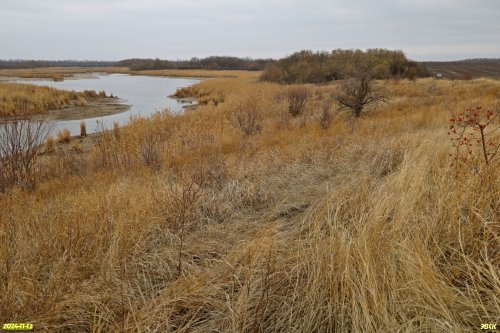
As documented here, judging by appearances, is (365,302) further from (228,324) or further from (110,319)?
(110,319)

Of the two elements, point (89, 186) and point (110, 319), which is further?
point (89, 186)

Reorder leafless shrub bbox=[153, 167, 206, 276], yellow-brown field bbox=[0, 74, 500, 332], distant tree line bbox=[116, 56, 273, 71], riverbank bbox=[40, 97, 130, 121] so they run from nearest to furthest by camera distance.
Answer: yellow-brown field bbox=[0, 74, 500, 332], leafless shrub bbox=[153, 167, 206, 276], riverbank bbox=[40, 97, 130, 121], distant tree line bbox=[116, 56, 273, 71]

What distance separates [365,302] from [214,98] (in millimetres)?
24004

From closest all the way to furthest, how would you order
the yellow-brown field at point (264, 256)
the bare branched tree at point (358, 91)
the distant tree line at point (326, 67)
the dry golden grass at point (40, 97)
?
the yellow-brown field at point (264, 256) → the bare branched tree at point (358, 91) → the dry golden grass at point (40, 97) → the distant tree line at point (326, 67)

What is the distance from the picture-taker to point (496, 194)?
2.51 meters

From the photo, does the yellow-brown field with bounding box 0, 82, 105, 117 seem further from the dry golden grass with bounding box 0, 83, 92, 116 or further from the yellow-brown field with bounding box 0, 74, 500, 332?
the yellow-brown field with bounding box 0, 74, 500, 332

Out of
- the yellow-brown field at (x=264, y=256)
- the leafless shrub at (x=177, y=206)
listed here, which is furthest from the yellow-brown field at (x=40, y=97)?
the yellow-brown field at (x=264, y=256)

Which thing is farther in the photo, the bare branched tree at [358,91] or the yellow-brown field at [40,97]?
the yellow-brown field at [40,97]

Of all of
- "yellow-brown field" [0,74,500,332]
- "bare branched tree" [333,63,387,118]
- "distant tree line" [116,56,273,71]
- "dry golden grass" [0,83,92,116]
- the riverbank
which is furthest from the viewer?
"distant tree line" [116,56,273,71]

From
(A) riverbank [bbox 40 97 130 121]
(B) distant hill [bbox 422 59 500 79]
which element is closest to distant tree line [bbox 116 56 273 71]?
(B) distant hill [bbox 422 59 500 79]

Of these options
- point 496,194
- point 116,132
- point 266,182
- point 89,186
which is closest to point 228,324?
point 496,194

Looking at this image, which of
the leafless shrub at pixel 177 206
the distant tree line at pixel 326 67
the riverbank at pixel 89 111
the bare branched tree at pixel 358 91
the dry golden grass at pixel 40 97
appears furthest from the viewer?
the distant tree line at pixel 326 67

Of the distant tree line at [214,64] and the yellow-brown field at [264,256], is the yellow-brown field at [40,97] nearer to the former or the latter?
the yellow-brown field at [264,256]

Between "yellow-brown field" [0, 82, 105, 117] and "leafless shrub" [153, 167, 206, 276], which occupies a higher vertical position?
"yellow-brown field" [0, 82, 105, 117]
